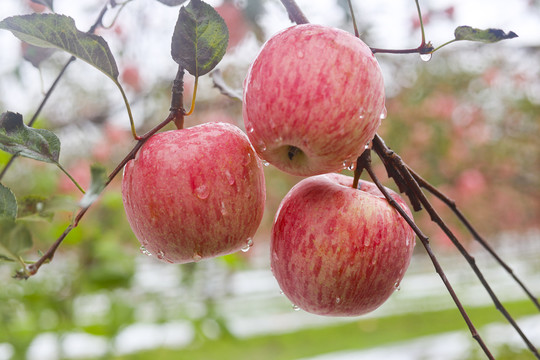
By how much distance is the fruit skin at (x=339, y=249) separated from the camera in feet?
1.52

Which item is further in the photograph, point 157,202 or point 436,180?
point 436,180

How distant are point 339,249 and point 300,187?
0.09 m

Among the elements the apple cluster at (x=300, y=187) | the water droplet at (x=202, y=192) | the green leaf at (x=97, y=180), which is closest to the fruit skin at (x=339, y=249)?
the apple cluster at (x=300, y=187)

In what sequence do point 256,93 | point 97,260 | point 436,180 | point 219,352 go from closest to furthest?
1. point 256,93
2. point 97,260
3. point 436,180
4. point 219,352

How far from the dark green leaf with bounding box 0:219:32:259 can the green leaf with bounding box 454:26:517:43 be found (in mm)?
386

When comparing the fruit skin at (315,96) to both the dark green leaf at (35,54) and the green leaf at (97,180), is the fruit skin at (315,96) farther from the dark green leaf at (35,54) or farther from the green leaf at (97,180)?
the dark green leaf at (35,54)

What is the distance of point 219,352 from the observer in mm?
4184

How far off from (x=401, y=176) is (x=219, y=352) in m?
4.02

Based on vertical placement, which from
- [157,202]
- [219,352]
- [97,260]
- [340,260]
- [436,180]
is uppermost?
[157,202]

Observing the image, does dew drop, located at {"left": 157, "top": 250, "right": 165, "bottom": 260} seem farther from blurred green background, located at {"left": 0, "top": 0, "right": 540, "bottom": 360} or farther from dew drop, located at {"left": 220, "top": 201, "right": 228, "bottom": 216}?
blurred green background, located at {"left": 0, "top": 0, "right": 540, "bottom": 360}

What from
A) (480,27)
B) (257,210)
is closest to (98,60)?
(257,210)

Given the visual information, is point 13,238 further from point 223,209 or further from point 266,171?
point 266,171

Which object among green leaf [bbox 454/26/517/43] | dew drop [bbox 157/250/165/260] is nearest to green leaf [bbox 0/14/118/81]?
dew drop [bbox 157/250/165/260]

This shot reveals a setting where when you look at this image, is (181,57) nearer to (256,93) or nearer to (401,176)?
(256,93)
